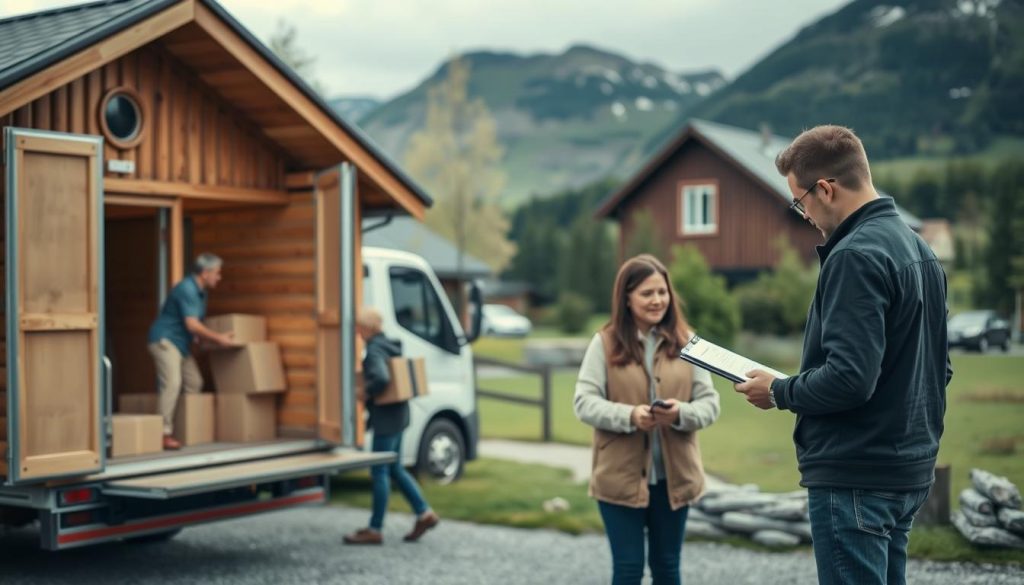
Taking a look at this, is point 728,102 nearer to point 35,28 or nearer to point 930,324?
point 35,28

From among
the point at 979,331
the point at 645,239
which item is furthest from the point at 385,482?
the point at 645,239

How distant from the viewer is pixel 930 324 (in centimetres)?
364

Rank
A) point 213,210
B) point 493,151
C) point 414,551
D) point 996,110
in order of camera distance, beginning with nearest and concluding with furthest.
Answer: point 414,551
point 213,210
point 996,110
point 493,151

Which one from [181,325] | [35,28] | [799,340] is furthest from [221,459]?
[799,340]

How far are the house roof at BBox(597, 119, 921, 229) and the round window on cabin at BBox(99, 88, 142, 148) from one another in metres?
24.5

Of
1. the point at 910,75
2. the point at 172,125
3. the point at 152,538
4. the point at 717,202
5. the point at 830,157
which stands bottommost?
the point at 152,538

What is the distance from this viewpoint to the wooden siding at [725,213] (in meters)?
32.3

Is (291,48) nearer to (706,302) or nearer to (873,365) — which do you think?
(706,302)

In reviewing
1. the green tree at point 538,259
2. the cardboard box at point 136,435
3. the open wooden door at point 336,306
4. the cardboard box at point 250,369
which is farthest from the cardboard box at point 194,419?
the green tree at point 538,259

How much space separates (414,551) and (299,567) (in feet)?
2.99

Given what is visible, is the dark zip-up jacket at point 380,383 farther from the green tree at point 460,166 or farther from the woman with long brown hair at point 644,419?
the green tree at point 460,166

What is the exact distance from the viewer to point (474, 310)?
35.9 feet

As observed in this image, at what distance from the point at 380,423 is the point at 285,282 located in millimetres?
1471

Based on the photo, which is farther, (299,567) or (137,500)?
(299,567)
